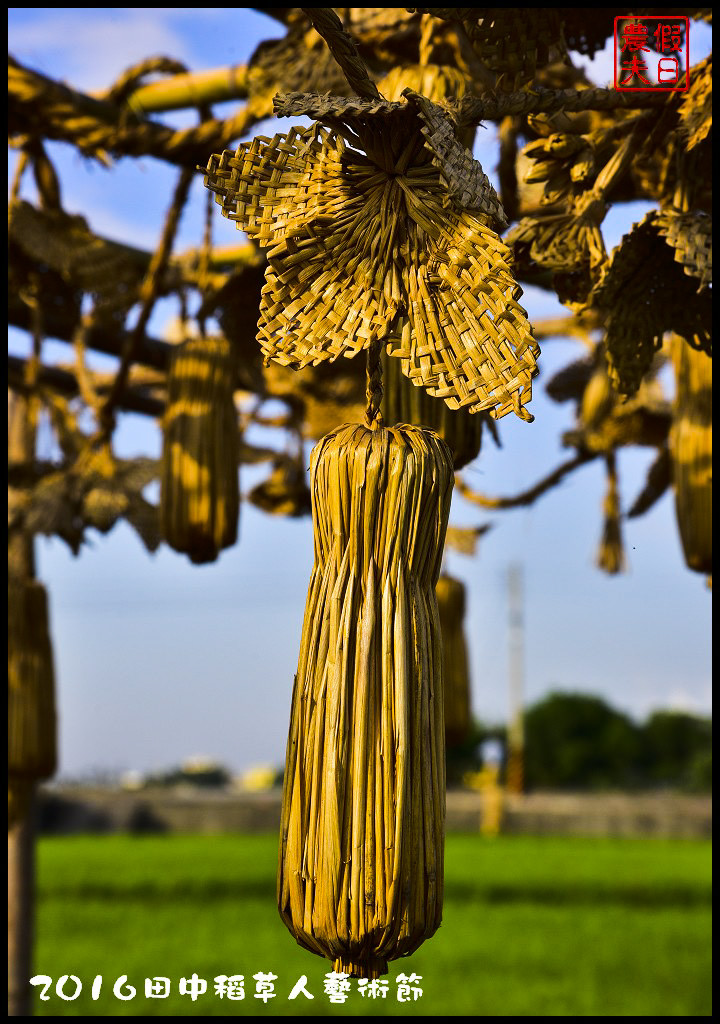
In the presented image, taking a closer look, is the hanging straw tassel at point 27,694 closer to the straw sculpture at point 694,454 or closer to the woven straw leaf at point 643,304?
the straw sculpture at point 694,454

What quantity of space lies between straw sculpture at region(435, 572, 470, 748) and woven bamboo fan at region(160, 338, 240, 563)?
0.54 meters

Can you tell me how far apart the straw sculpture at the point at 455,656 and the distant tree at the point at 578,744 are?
21.5 meters

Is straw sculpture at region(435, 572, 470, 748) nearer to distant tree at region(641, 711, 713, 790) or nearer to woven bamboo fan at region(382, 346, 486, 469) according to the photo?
woven bamboo fan at region(382, 346, 486, 469)

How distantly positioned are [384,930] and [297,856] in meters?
0.05

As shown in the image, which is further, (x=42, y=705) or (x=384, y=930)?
(x=42, y=705)

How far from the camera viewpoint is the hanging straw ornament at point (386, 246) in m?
0.49

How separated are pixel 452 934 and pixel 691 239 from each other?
16.3ft

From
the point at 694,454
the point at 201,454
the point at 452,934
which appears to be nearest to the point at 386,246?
the point at 694,454

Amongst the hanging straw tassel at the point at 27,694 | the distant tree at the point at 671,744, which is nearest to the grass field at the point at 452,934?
the hanging straw tassel at the point at 27,694

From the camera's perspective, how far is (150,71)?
172 centimetres

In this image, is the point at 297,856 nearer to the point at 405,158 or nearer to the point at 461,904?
the point at 405,158

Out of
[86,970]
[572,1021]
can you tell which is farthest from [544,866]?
[572,1021]

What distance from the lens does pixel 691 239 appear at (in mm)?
711

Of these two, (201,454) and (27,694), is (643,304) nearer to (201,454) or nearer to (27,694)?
(201,454)
